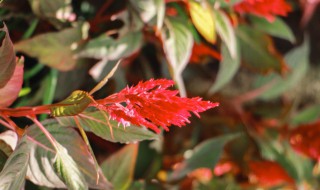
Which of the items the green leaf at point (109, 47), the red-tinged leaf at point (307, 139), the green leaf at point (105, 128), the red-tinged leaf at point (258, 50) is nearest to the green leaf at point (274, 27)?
the red-tinged leaf at point (258, 50)

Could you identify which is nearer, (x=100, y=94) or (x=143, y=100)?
(x=143, y=100)

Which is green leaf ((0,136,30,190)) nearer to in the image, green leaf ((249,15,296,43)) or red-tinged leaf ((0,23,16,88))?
red-tinged leaf ((0,23,16,88))

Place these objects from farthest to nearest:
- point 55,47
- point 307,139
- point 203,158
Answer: point 307,139 → point 203,158 → point 55,47

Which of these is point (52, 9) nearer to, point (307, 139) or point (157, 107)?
point (157, 107)

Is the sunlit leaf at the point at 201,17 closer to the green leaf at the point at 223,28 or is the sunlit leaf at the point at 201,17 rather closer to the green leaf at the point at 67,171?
the green leaf at the point at 223,28

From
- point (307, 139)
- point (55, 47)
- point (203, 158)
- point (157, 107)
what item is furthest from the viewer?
point (307, 139)

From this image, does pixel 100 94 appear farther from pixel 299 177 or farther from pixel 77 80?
pixel 299 177

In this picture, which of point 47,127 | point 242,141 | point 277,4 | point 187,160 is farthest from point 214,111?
point 47,127

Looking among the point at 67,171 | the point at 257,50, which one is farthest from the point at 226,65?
the point at 67,171
